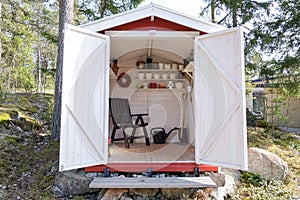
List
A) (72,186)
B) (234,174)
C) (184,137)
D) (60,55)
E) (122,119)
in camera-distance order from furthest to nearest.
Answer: (184,137) → (60,55) → (122,119) → (234,174) → (72,186)

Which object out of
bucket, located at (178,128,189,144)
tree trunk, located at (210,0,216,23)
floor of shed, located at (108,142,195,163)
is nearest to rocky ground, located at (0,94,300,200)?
floor of shed, located at (108,142,195,163)

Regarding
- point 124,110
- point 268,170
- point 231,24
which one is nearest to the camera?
point 268,170

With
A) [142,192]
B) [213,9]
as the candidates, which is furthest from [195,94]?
[213,9]

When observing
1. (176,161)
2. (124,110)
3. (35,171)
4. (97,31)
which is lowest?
(35,171)

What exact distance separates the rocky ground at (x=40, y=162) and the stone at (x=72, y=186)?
0.18 ft

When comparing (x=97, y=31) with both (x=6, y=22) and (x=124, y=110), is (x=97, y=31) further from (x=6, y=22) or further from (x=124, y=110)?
(x=6, y=22)

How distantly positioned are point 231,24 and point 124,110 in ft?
13.5

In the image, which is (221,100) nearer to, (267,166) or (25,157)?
(267,166)

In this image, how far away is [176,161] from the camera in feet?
10.9

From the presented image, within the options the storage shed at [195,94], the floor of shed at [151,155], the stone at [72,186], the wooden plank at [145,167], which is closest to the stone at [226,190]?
the storage shed at [195,94]

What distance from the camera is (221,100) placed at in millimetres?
Answer: 3057

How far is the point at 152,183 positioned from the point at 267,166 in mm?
2030

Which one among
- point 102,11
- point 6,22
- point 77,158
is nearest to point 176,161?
point 77,158

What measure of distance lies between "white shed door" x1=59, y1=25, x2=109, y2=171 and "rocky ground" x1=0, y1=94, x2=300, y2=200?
1.98ft
